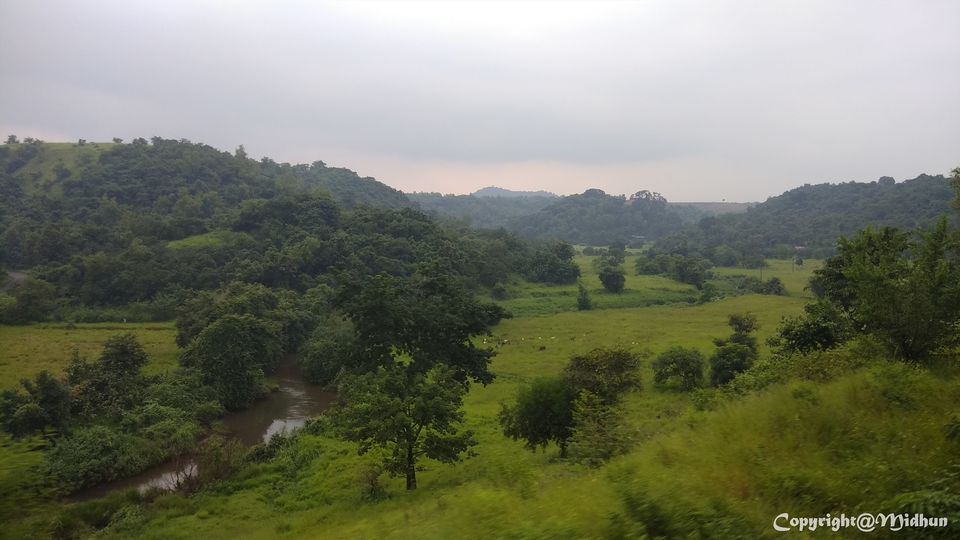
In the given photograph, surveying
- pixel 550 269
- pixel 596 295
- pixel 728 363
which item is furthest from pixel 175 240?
pixel 728 363

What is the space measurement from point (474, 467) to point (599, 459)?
9.54 m

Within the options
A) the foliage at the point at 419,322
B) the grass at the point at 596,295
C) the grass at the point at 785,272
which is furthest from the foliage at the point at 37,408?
the grass at the point at 785,272

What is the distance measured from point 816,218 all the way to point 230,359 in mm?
147281

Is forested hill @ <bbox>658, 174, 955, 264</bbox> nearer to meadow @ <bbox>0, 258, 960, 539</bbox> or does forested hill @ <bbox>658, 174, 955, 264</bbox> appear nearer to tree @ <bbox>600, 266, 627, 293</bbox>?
tree @ <bbox>600, 266, 627, 293</bbox>

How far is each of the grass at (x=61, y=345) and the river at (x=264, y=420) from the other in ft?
25.1

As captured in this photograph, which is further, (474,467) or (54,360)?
(54,360)

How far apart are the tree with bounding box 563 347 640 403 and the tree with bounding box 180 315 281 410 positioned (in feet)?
68.2

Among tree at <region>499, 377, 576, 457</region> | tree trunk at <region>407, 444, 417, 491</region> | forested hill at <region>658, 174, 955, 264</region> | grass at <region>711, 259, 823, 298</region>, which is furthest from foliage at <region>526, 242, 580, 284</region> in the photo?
tree trunk at <region>407, 444, 417, 491</region>

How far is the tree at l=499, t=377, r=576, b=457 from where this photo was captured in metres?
19.0

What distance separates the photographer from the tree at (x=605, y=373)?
2266 cm

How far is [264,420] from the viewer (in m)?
31.9

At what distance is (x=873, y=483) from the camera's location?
6.43 meters

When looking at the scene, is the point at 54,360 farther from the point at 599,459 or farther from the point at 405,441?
the point at 599,459

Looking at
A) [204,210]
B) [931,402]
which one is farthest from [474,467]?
[204,210]
